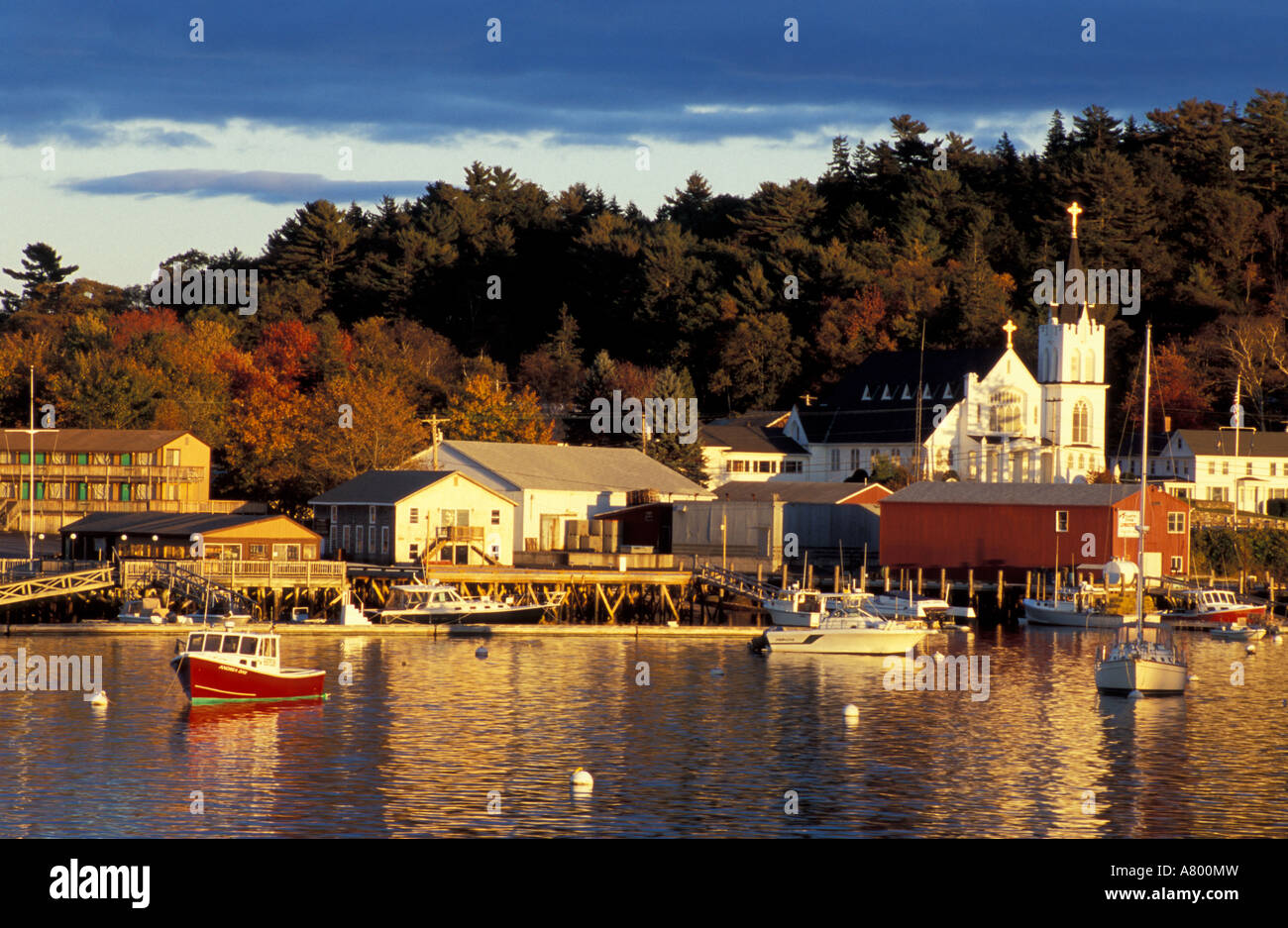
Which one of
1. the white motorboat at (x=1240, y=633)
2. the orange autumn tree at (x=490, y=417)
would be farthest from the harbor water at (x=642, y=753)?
the orange autumn tree at (x=490, y=417)

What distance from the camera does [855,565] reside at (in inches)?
3494

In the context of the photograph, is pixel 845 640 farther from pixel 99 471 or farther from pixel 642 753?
pixel 99 471

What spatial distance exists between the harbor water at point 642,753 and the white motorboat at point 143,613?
168 inches

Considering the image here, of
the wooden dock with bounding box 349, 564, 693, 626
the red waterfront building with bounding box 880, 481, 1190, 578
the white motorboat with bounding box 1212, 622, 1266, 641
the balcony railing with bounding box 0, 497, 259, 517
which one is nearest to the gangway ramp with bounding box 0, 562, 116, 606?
the wooden dock with bounding box 349, 564, 693, 626

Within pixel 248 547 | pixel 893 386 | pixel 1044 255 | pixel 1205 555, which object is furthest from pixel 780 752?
pixel 1044 255

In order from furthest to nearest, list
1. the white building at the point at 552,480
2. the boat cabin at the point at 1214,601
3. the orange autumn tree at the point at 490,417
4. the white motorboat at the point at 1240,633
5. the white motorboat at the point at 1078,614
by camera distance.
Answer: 1. the orange autumn tree at the point at 490,417
2. the white building at the point at 552,480
3. the boat cabin at the point at 1214,601
4. the white motorboat at the point at 1078,614
5. the white motorboat at the point at 1240,633

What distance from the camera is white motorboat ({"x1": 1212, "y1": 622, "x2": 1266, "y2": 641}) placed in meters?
72.5

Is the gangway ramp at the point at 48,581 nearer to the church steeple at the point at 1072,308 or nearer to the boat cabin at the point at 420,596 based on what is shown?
the boat cabin at the point at 420,596

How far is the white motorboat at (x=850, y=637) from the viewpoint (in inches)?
2532

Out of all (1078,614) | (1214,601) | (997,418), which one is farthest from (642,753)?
(997,418)

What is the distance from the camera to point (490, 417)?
11019 cm

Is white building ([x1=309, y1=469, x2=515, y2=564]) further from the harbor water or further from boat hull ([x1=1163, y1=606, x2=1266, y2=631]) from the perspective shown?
boat hull ([x1=1163, y1=606, x2=1266, y2=631])

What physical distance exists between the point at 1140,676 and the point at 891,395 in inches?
2629
